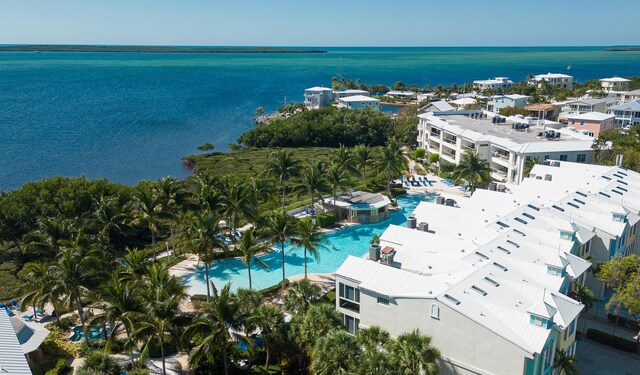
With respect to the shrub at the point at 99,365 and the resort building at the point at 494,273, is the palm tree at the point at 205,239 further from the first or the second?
the resort building at the point at 494,273

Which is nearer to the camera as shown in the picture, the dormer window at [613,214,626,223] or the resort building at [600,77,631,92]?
the dormer window at [613,214,626,223]

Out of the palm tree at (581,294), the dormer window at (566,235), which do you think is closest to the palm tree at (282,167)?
the dormer window at (566,235)

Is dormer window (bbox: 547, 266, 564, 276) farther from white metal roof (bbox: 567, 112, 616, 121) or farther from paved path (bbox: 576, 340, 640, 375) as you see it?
white metal roof (bbox: 567, 112, 616, 121)

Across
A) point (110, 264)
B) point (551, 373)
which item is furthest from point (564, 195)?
point (110, 264)

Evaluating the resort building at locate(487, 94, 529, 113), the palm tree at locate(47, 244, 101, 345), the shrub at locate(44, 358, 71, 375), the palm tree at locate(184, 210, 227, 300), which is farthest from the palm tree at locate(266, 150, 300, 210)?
the resort building at locate(487, 94, 529, 113)

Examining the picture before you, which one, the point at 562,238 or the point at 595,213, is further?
the point at 595,213

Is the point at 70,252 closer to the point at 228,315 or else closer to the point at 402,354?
the point at 228,315
